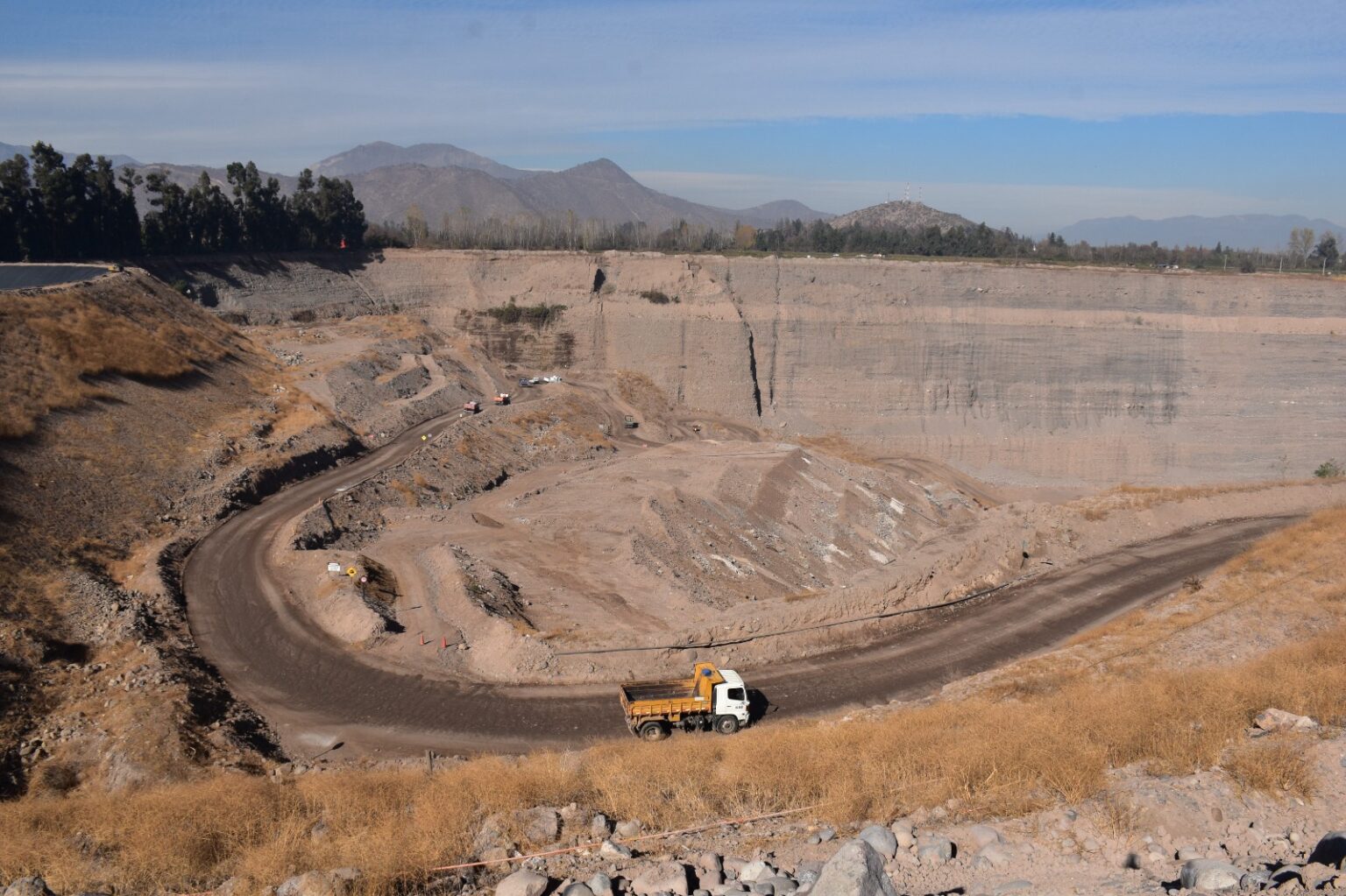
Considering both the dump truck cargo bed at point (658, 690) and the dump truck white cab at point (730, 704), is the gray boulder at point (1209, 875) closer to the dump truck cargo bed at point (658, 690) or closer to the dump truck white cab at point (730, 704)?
the dump truck white cab at point (730, 704)

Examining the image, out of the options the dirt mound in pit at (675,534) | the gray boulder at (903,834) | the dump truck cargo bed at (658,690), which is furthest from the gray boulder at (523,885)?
the dirt mound in pit at (675,534)

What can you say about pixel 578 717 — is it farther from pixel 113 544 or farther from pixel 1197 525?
pixel 1197 525

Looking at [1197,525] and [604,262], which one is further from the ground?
[604,262]

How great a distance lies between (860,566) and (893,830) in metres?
27.8

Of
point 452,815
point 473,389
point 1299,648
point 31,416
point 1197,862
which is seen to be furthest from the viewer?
point 473,389

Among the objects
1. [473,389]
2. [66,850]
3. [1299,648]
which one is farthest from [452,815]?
[473,389]

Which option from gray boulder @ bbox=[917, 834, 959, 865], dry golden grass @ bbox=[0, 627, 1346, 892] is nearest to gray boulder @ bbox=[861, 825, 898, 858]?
gray boulder @ bbox=[917, 834, 959, 865]

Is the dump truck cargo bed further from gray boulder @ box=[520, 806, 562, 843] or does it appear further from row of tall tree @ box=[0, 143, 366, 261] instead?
row of tall tree @ box=[0, 143, 366, 261]

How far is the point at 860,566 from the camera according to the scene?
3984 cm

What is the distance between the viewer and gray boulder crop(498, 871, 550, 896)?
38.0ft

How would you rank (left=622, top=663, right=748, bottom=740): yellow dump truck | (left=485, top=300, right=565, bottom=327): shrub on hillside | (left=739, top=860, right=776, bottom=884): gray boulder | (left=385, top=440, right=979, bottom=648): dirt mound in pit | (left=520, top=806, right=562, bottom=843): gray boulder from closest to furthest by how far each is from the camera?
1. (left=739, top=860, right=776, bottom=884): gray boulder
2. (left=520, top=806, right=562, bottom=843): gray boulder
3. (left=622, top=663, right=748, bottom=740): yellow dump truck
4. (left=385, top=440, right=979, bottom=648): dirt mound in pit
5. (left=485, top=300, right=565, bottom=327): shrub on hillside

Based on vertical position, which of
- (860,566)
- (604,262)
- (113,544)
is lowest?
(860,566)

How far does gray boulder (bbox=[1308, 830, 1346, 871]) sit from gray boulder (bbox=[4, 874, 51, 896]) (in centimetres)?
1547

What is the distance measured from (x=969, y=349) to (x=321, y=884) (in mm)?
68177
